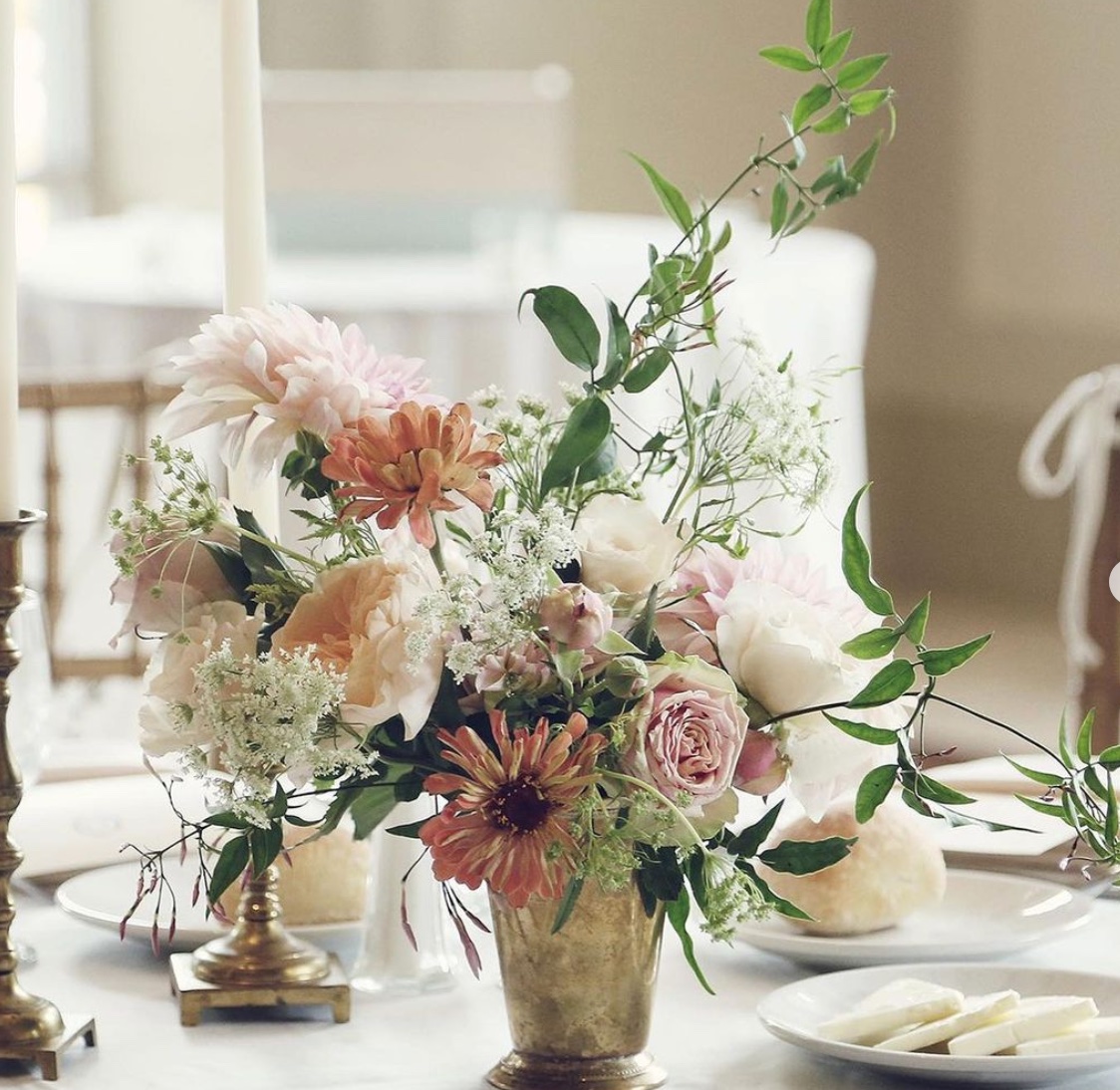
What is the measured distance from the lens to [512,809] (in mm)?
714

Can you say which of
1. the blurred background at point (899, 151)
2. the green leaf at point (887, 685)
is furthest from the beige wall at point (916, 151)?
the green leaf at point (887, 685)

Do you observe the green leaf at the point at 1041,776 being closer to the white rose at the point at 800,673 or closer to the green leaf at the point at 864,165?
the white rose at the point at 800,673

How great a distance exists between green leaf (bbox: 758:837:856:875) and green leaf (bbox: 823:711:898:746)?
47 mm

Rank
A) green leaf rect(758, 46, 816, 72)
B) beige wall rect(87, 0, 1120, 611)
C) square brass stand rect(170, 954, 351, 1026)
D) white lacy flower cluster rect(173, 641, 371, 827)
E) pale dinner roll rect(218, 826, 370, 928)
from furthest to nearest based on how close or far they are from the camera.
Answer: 1. beige wall rect(87, 0, 1120, 611)
2. pale dinner roll rect(218, 826, 370, 928)
3. square brass stand rect(170, 954, 351, 1026)
4. green leaf rect(758, 46, 816, 72)
5. white lacy flower cluster rect(173, 641, 371, 827)

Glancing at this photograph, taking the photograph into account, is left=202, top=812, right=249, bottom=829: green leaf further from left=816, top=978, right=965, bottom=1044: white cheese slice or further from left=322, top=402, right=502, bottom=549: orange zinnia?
left=816, top=978, right=965, bottom=1044: white cheese slice

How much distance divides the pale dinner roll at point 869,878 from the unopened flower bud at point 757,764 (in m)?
0.22

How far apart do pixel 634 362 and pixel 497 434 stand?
0.29ft

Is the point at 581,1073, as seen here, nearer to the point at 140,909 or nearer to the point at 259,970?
the point at 259,970

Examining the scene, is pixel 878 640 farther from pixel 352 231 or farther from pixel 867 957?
pixel 352 231

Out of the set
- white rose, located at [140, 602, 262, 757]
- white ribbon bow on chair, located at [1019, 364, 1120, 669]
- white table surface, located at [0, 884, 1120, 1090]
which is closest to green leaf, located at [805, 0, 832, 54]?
white rose, located at [140, 602, 262, 757]

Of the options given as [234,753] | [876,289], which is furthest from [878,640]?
[876,289]

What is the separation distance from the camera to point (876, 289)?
6262 mm

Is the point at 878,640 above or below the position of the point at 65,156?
below

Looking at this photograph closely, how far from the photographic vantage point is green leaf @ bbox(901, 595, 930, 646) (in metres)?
0.71
